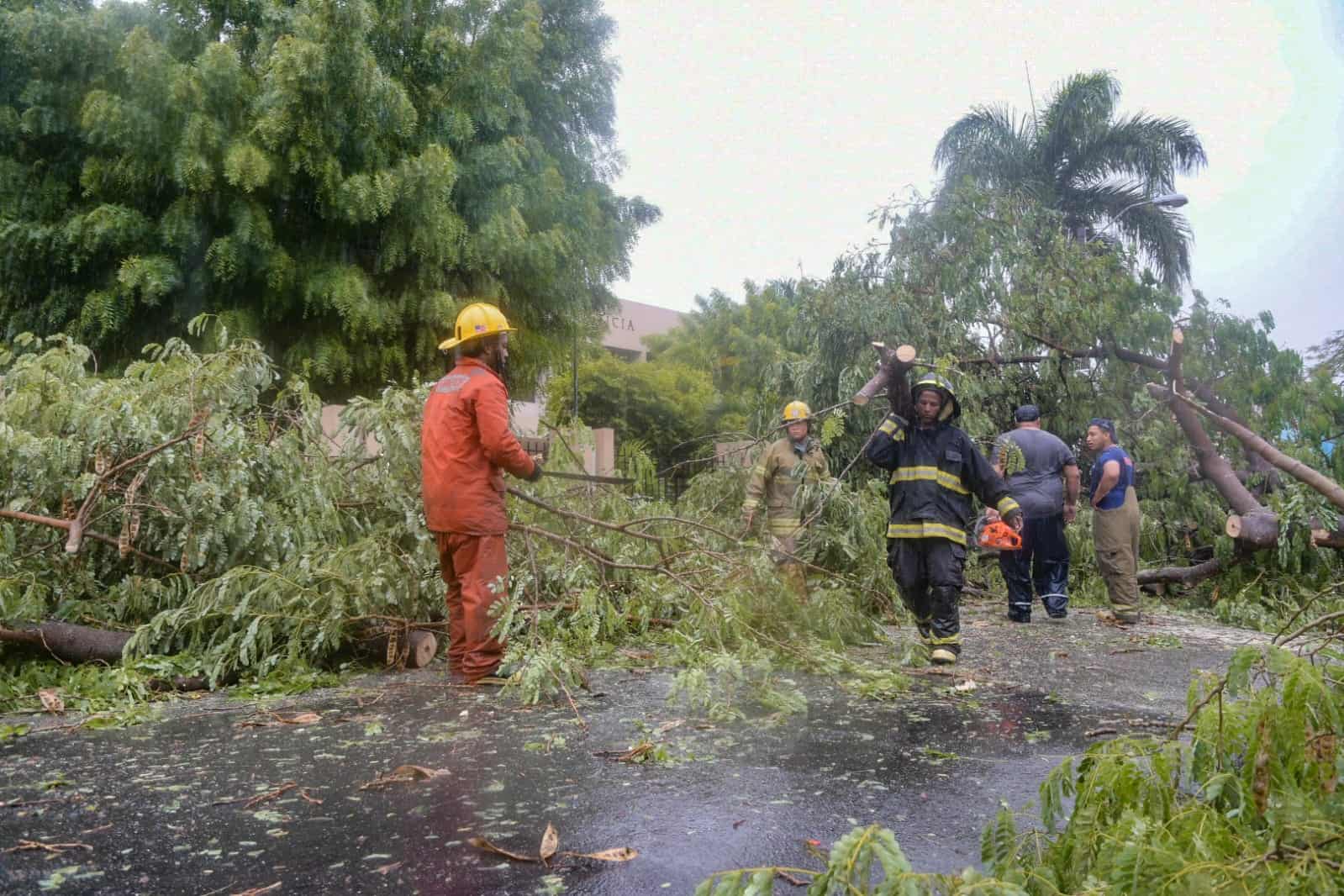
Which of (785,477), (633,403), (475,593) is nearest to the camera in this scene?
(475,593)

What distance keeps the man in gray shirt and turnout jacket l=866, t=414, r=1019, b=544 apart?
186 cm

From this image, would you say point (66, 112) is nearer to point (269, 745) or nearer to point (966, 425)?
point (966, 425)

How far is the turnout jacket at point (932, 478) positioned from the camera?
5.99m

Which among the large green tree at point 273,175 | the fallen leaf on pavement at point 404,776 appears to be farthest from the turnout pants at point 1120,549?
the large green tree at point 273,175

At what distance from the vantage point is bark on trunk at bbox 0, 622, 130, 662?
519 centimetres

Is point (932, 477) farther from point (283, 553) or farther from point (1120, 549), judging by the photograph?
point (283, 553)

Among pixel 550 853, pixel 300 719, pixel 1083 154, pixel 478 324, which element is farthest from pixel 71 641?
pixel 1083 154

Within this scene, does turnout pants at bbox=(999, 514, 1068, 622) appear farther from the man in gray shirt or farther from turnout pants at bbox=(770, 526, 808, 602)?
turnout pants at bbox=(770, 526, 808, 602)

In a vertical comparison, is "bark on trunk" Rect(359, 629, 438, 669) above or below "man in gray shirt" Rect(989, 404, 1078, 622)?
below

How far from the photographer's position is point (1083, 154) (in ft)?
67.2

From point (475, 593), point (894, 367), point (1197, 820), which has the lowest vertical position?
point (1197, 820)

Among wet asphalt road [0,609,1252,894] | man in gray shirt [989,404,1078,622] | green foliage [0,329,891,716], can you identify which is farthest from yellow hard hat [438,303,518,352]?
man in gray shirt [989,404,1078,622]

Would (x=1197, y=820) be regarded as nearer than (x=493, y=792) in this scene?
Yes

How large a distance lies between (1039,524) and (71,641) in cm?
657
